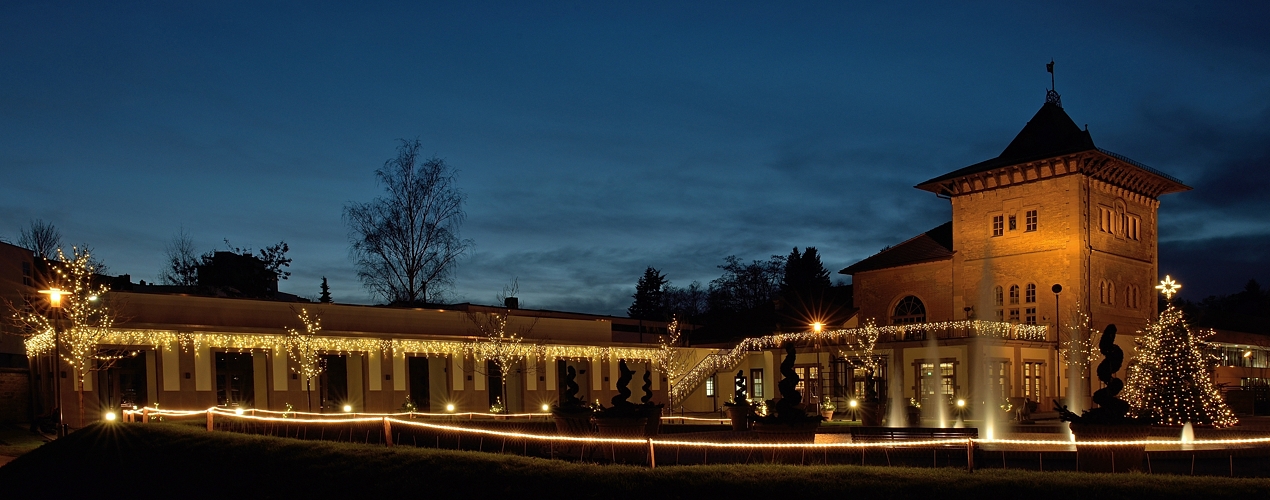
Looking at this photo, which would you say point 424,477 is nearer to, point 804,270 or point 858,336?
point 858,336

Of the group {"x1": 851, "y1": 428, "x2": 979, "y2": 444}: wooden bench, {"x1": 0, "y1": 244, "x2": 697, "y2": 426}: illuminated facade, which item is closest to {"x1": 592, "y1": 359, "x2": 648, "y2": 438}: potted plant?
{"x1": 851, "y1": 428, "x2": 979, "y2": 444}: wooden bench

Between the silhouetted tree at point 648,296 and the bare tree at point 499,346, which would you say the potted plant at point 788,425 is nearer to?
the bare tree at point 499,346

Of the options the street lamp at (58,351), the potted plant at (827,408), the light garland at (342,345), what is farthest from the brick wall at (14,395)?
the potted plant at (827,408)

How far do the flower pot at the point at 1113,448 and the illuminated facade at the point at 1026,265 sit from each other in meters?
26.8

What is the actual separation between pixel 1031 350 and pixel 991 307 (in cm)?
381

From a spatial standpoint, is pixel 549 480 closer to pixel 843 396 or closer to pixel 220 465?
pixel 220 465

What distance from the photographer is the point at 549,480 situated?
14.0 metres

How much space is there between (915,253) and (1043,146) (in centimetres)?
745

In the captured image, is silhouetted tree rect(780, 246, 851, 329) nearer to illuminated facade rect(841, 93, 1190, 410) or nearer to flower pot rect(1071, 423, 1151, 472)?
illuminated facade rect(841, 93, 1190, 410)

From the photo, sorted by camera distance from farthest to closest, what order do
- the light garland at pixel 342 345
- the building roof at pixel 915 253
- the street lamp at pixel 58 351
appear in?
the building roof at pixel 915 253 < the light garland at pixel 342 345 < the street lamp at pixel 58 351

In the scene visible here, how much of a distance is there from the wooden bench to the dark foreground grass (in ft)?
29.1

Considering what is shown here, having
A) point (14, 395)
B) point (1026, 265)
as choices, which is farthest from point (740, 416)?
point (14, 395)

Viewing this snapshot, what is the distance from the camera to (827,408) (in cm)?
4134

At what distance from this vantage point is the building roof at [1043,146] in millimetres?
47156
